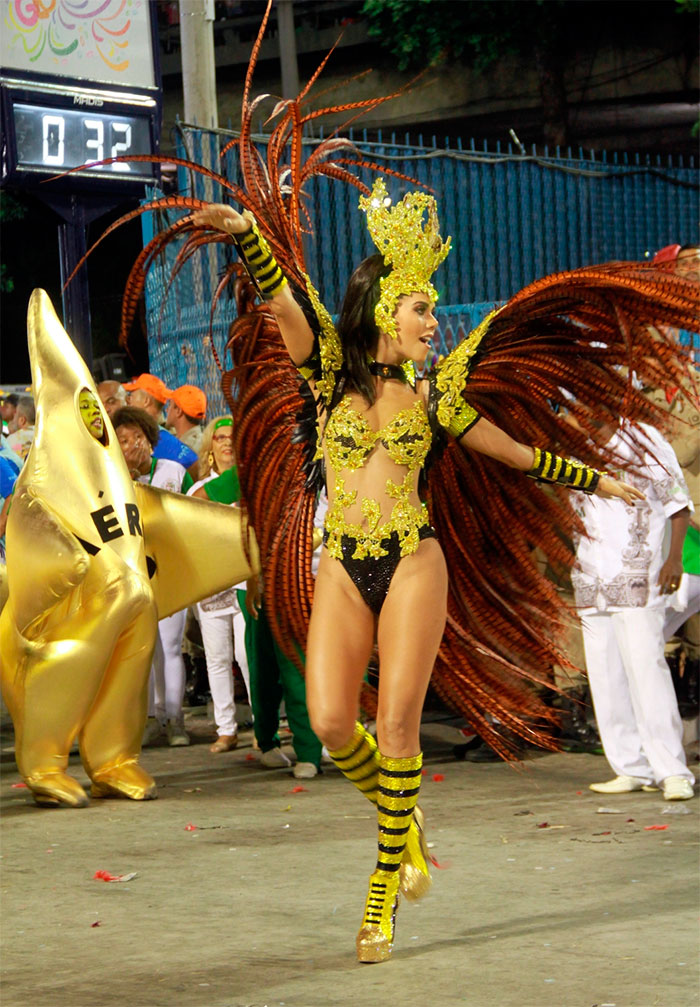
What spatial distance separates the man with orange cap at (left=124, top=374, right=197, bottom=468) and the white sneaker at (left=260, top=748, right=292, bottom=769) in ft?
6.01

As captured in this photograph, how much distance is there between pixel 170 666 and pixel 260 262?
3.85 meters

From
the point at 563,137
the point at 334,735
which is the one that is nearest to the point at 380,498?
the point at 334,735

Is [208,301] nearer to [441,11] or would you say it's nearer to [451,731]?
[451,731]

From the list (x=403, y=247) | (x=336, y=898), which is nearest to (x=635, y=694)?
(x=336, y=898)

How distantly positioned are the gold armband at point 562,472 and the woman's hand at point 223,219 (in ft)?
3.57

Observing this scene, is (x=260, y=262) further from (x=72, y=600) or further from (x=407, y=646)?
(x=72, y=600)

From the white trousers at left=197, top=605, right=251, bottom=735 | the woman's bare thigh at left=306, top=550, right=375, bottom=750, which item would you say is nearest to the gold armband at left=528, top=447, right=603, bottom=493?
the woman's bare thigh at left=306, top=550, right=375, bottom=750

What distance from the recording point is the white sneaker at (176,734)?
24.9ft

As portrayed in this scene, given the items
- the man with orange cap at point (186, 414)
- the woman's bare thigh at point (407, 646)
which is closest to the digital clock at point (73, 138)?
the man with orange cap at point (186, 414)

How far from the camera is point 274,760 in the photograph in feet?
22.7

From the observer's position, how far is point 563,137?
1838 centimetres

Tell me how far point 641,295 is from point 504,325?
1.39ft

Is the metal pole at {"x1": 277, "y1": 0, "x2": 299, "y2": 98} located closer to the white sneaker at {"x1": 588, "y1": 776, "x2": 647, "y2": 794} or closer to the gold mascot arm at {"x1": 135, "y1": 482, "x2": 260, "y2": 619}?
the gold mascot arm at {"x1": 135, "y1": 482, "x2": 260, "y2": 619}

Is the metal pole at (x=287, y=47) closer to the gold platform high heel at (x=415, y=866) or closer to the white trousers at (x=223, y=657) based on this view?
the white trousers at (x=223, y=657)
